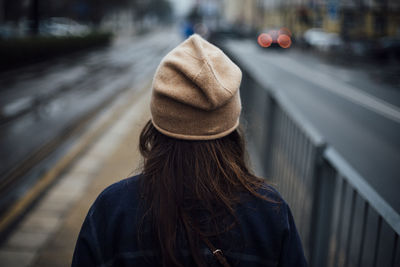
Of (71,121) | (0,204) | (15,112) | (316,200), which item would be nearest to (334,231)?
(316,200)

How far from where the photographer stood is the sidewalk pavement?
135 inches

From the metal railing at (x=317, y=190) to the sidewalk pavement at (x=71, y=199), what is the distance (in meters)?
1.09

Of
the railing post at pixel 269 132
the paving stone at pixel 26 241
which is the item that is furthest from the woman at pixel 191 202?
the railing post at pixel 269 132

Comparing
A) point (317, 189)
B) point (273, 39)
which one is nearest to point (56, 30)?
point (273, 39)

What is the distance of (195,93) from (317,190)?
5.31ft

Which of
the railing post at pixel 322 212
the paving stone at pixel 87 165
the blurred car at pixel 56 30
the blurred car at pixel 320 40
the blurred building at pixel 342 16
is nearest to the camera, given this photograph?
the railing post at pixel 322 212

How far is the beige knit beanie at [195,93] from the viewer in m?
1.21

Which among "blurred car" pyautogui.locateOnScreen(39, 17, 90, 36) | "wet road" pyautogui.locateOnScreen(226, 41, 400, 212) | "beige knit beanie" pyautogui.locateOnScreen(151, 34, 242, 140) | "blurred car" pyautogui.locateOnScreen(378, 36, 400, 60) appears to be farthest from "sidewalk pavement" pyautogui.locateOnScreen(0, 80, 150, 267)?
"blurred car" pyautogui.locateOnScreen(39, 17, 90, 36)

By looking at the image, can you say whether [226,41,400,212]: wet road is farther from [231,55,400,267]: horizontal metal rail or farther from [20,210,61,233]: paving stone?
[20,210,61,233]: paving stone

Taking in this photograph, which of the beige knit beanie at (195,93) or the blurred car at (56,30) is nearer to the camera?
the beige knit beanie at (195,93)

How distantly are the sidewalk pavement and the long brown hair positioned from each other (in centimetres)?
15

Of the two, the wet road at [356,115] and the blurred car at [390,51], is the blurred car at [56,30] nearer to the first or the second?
the wet road at [356,115]

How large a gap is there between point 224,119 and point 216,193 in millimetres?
237

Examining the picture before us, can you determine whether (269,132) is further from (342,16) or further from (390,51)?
(342,16)
